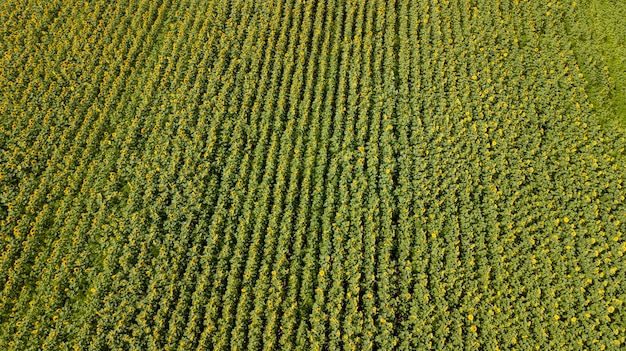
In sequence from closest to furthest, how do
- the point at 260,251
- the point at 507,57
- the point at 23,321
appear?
the point at 23,321
the point at 260,251
the point at 507,57

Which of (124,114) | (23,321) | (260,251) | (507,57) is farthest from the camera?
(507,57)

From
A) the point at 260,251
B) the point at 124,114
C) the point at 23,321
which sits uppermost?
the point at 124,114

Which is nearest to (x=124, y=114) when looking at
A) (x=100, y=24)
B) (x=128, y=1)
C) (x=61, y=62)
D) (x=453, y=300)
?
(x=61, y=62)

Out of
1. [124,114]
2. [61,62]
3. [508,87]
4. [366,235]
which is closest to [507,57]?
[508,87]

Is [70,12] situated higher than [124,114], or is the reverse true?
[70,12]

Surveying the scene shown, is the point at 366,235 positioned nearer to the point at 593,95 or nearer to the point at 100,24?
the point at 593,95

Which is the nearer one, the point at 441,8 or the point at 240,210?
the point at 240,210
